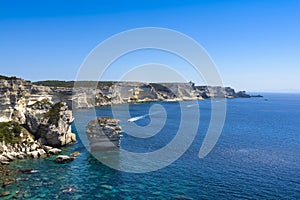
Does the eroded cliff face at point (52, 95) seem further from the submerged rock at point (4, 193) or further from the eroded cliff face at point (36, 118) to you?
→ the submerged rock at point (4, 193)

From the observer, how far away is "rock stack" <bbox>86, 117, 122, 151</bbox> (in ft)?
176

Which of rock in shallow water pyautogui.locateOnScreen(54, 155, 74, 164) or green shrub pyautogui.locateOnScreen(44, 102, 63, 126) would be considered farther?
green shrub pyautogui.locateOnScreen(44, 102, 63, 126)

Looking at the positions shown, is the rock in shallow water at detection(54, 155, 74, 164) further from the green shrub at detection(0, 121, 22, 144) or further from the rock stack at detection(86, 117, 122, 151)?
the green shrub at detection(0, 121, 22, 144)

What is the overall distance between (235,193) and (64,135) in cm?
3964

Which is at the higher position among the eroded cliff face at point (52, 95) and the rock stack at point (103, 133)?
the eroded cliff face at point (52, 95)

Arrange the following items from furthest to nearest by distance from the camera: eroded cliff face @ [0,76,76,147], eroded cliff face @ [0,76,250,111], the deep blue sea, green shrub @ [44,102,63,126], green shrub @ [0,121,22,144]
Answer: eroded cliff face @ [0,76,250,111] → green shrub @ [44,102,63,126] → eroded cliff face @ [0,76,76,147] → green shrub @ [0,121,22,144] → the deep blue sea

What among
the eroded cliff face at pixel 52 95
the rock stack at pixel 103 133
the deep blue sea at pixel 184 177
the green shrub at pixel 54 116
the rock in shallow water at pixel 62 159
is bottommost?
the deep blue sea at pixel 184 177

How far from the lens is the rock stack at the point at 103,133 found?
53.7 m

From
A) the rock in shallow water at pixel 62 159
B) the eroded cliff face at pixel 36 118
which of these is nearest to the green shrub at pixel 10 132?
the eroded cliff face at pixel 36 118

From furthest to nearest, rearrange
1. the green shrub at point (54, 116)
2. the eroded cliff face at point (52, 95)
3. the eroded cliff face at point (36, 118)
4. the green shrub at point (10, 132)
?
the eroded cliff face at point (52, 95)
the green shrub at point (54, 116)
the eroded cliff face at point (36, 118)
the green shrub at point (10, 132)

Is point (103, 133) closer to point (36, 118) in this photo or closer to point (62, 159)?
point (62, 159)

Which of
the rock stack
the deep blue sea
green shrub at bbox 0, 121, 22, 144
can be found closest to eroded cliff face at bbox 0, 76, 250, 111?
green shrub at bbox 0, 121, 22, 144

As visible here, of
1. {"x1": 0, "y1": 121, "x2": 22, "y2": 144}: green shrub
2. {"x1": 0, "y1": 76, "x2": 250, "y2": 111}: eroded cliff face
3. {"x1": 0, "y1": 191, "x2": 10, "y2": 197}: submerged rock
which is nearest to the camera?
{"x1": 0, "y1": 191, "x2": 10, "y2": 197}: submerged rock

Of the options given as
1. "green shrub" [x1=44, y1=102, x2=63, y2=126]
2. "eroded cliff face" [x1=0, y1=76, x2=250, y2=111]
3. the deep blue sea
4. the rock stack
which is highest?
"eroded cliff face" [x1=0, y1=76, x2=250, y2=111]
